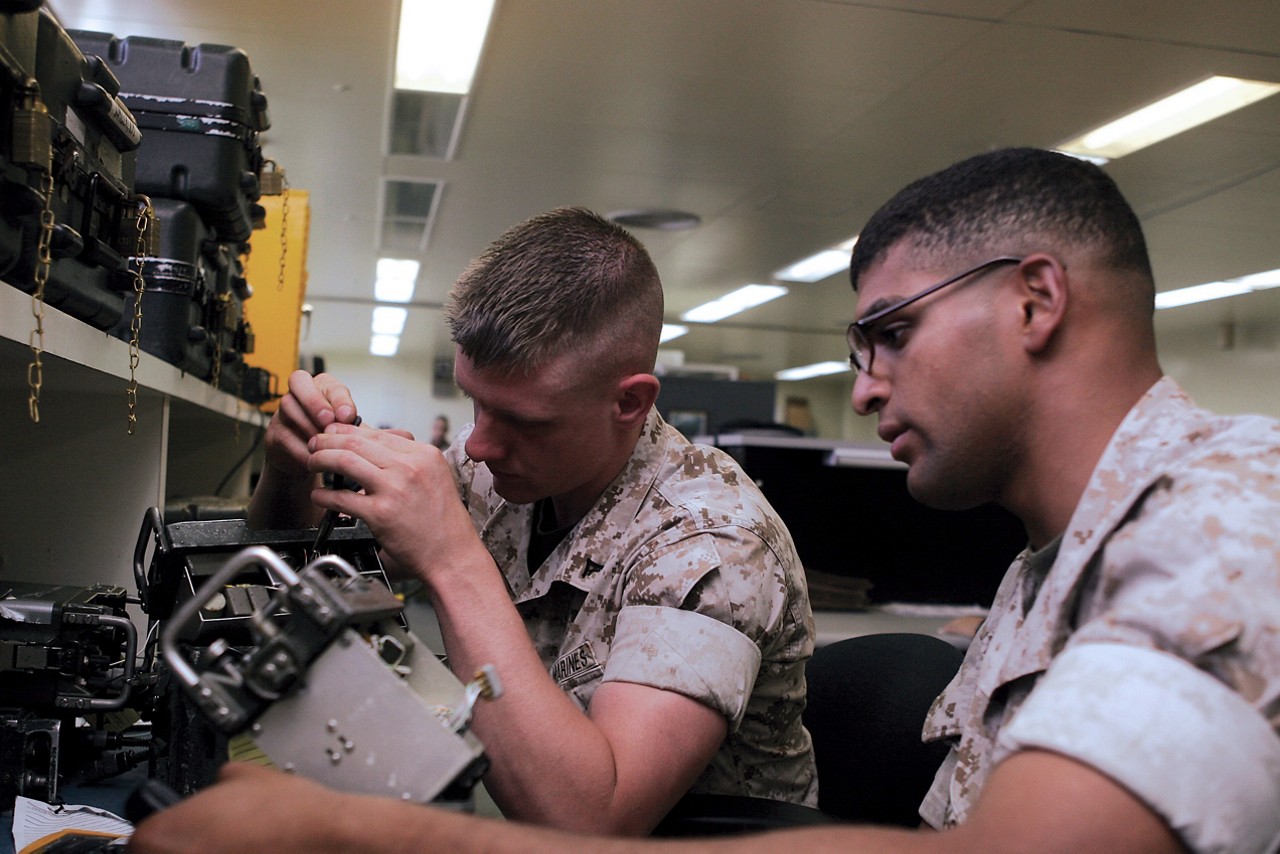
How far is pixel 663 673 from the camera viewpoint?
102cm

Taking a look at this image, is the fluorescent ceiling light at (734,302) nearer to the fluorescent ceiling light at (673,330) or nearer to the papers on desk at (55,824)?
the fluorescent ceiling light at (673,330)

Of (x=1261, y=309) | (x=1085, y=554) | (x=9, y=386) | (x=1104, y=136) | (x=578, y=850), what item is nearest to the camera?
(x=578, y=850)

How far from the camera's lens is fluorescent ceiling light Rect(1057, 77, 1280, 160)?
400 cm

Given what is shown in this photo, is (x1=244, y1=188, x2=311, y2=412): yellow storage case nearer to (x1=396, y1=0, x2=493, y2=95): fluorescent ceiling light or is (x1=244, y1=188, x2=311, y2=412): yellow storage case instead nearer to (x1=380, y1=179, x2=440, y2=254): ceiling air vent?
(x1=396, y1=0, x2=493, y2=95): fluorescent ceiling light

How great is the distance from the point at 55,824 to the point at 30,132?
621mm

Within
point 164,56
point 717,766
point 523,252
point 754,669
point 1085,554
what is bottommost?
point 717,766

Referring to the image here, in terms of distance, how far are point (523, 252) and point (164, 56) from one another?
835 mm

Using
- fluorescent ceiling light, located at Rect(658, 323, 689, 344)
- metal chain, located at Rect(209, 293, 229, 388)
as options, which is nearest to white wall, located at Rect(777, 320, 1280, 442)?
fluorescent ceiling light, located at Rect(658, 323, 689, 344)

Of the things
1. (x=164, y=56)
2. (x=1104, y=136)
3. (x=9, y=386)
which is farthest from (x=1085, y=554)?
(x=1104, y=136)

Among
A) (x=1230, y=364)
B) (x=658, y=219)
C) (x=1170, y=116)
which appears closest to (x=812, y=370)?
(x=1230, y=364)

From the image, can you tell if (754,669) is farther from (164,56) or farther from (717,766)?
(164,56)

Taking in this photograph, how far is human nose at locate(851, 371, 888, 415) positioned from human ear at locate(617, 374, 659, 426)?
0.30 m

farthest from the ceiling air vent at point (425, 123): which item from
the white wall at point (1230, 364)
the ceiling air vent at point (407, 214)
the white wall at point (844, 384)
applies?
the white wall at point (844, 384)

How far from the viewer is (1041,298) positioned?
2.96ft
